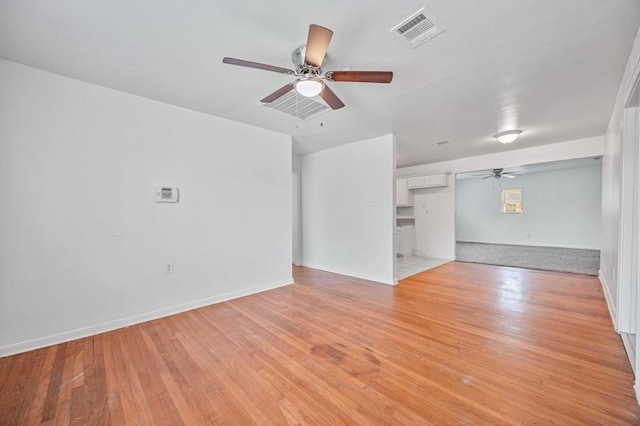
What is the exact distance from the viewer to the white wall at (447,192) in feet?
16.0

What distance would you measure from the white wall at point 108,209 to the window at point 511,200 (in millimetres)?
8649

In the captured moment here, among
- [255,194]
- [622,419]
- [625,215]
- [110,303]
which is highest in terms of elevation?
[255,194]

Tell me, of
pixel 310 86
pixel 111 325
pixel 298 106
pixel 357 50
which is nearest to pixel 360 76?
pixel 357 50

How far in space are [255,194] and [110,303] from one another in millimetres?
2119

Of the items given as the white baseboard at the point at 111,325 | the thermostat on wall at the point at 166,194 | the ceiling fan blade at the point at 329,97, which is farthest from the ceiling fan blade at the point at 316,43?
the white baseboard at the point at 111,325

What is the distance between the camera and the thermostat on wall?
2.97m

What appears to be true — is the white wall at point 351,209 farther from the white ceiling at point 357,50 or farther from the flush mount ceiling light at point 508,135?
the flush mount ceiling light at point 508,135

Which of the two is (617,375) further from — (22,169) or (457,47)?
(22,169)

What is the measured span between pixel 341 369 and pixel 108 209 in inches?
110

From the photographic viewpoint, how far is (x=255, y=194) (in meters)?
3.88

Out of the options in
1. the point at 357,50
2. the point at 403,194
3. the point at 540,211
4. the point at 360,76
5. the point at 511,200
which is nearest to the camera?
the point at 360,76

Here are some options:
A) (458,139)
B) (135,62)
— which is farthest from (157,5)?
(458,139)

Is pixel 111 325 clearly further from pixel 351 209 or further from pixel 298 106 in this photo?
pixel 351 209

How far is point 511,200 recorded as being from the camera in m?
8.42
